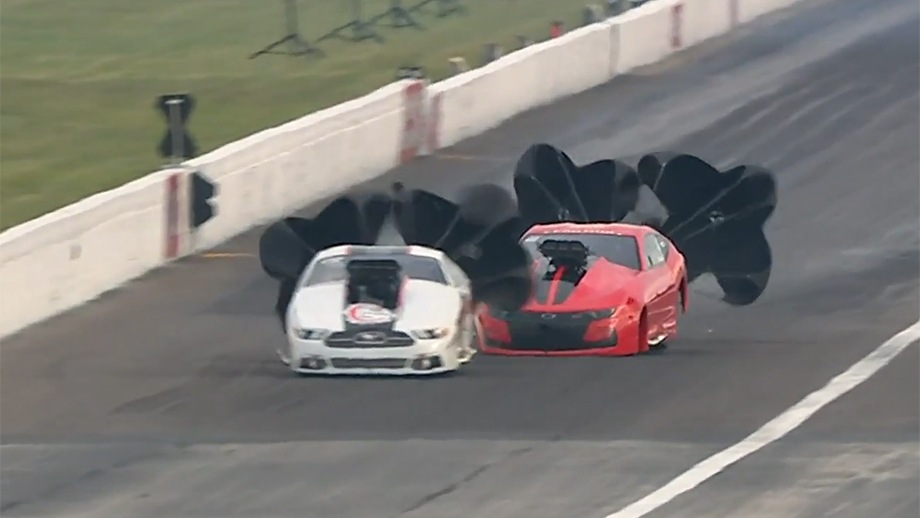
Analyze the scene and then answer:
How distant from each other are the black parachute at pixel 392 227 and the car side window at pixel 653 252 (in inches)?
51.4

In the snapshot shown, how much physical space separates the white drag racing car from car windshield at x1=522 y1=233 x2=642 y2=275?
0.93 meters

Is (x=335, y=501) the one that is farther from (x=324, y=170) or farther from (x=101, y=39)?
(x=101, y=39)

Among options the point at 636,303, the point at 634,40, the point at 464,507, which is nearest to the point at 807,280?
the point at 636,303

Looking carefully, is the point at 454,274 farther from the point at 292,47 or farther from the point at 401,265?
the point at 292,47

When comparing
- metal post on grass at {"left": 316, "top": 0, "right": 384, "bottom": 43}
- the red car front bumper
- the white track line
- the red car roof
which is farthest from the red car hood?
metal post on grass at {"left": 316, "top": 0, "right": 384, "bottom": 43}

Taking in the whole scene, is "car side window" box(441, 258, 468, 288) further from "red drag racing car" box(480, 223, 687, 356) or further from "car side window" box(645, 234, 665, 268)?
"car side window" box(645, 234, 665, 268)

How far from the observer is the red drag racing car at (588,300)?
21.0 metres

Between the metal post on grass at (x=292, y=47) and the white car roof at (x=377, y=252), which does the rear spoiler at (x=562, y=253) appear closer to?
the white car roof at (x=377, y=252)

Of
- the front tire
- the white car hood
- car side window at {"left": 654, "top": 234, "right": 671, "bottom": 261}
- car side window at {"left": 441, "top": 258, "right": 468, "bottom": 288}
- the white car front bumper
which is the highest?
car side window at {"left": 654, "top": 234, "right": 671, "bottom": 261}

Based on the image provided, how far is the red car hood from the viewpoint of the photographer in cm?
2103

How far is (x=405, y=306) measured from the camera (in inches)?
807

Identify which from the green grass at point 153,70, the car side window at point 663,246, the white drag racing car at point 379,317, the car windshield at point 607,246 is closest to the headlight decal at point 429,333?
the white drag racing car at point 379,317

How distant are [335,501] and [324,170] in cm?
1549

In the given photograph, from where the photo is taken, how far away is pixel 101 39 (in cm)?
4834
